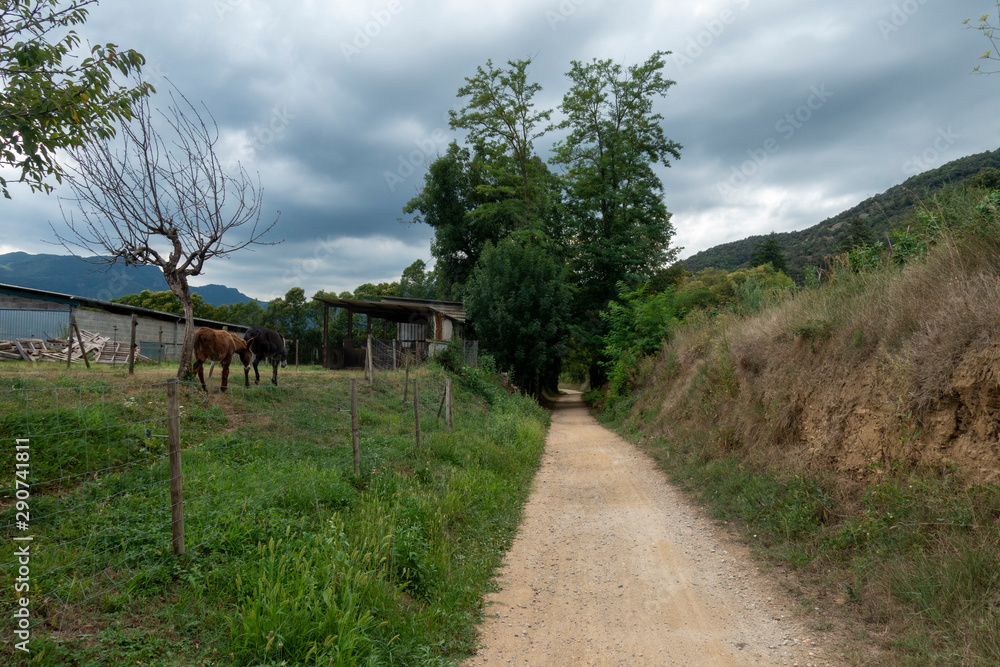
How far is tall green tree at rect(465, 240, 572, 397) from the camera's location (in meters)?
24.8

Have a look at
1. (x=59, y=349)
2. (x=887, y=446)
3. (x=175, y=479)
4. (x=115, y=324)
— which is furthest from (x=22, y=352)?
(x=887, y=446)

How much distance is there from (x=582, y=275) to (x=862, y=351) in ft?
78.3

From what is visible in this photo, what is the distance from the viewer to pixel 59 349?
56.2ft

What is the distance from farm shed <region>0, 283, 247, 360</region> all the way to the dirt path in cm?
1755

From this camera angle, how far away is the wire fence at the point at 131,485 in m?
3.29

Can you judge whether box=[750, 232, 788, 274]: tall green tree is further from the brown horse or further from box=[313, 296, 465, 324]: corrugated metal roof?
the brown horse

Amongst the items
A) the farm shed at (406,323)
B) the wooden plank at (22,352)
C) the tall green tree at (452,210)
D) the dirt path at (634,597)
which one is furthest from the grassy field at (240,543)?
the tall green tree at (452,210)

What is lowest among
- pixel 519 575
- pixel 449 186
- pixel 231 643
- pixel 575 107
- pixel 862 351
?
pixel 519 575

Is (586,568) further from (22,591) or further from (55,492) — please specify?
(55,492)

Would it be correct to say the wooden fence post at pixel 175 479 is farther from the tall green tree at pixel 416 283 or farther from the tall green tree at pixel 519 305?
the tall green tree at pixel 416 283

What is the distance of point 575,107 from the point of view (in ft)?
98.6

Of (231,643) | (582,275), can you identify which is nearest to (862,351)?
(231,643)

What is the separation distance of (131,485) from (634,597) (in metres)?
5.21

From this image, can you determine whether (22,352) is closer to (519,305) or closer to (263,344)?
(263,344)
